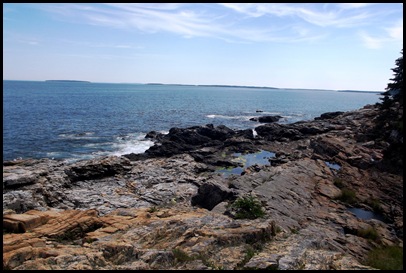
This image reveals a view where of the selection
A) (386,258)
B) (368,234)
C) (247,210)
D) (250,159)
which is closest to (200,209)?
(247,210)

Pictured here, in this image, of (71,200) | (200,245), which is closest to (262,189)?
(200,245)

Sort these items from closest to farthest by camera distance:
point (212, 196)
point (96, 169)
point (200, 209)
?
point (200, 209)
point (212, 196)
point (96, 169)

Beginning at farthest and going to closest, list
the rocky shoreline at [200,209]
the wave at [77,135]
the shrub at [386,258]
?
1. the wave at [77,135]
2. the shrub at [386,258]
3. the rocky shoreline at [200,209]

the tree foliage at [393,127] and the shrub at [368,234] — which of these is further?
the tree foliage at [393,127]

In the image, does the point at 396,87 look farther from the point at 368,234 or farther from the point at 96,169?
the point at 96,169

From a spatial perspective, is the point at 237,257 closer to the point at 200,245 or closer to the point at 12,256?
the point at 200,245

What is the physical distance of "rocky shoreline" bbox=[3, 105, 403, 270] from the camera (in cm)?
1286

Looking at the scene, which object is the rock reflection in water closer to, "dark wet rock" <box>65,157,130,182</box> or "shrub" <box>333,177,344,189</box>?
"shrub" <box>333,177,344,189</box>

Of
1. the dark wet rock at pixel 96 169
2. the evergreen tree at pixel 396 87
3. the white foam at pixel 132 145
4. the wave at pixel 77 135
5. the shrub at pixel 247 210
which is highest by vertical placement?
the evergreen tree at pixel 396 87

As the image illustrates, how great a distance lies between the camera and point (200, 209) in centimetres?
2405

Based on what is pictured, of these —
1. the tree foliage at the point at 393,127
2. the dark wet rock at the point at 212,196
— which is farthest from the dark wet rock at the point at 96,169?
the tree foliage at the point at 393,127

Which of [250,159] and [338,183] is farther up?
[338,183]

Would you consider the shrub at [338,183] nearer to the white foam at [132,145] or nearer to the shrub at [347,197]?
the shrub at [347,197]

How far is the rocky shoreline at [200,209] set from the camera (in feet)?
42.2
